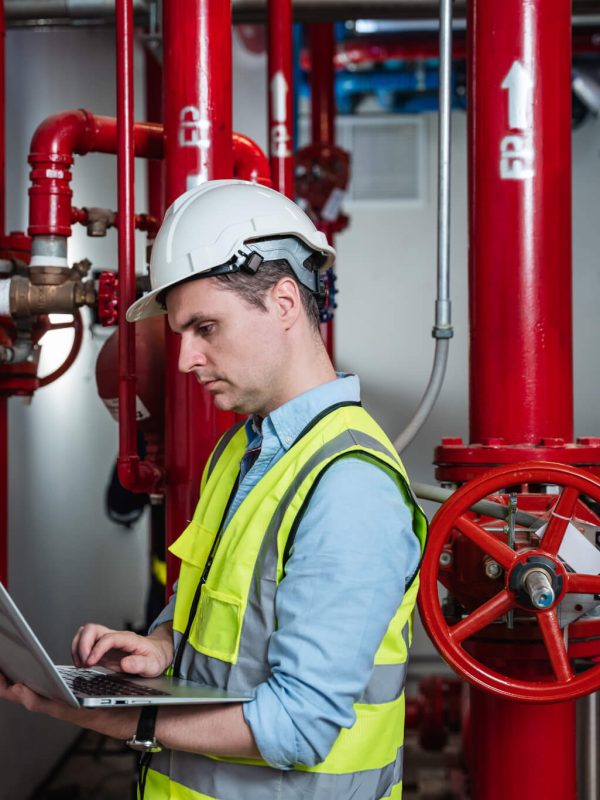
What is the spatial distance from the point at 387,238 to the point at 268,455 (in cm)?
368

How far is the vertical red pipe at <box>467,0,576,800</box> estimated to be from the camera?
1691 millimetres

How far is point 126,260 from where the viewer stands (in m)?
1.71

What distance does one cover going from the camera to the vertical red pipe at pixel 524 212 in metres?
1.70

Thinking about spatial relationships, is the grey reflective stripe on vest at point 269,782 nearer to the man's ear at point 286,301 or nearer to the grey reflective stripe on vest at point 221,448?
the grey reflective stripe on vest at point 221,448

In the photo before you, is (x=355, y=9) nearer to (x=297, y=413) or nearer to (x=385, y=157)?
(x=297, y=413)

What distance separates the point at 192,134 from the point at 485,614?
3.23ft

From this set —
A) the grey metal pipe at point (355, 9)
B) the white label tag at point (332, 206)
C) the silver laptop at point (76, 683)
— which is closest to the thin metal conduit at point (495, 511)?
the silver laptop at point (76, 683)

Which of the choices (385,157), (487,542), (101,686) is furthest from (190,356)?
(385,157)

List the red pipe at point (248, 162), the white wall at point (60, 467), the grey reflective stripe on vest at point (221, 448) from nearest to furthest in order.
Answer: the grey reflective stripe on vest at point (221, 448)
the red pipe at point (248, 162)
the white wall at point (60, 467)

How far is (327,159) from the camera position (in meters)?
3.49

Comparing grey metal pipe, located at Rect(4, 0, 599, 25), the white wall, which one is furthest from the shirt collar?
the white wall

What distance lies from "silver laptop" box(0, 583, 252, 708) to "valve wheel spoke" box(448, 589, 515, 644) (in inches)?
20.8

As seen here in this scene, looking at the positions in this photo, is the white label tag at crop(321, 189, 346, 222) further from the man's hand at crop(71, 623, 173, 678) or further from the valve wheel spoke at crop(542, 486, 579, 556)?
the man's hand at crop(71, 623, 173, 678)

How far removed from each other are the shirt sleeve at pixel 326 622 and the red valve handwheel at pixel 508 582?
1.49 feet
